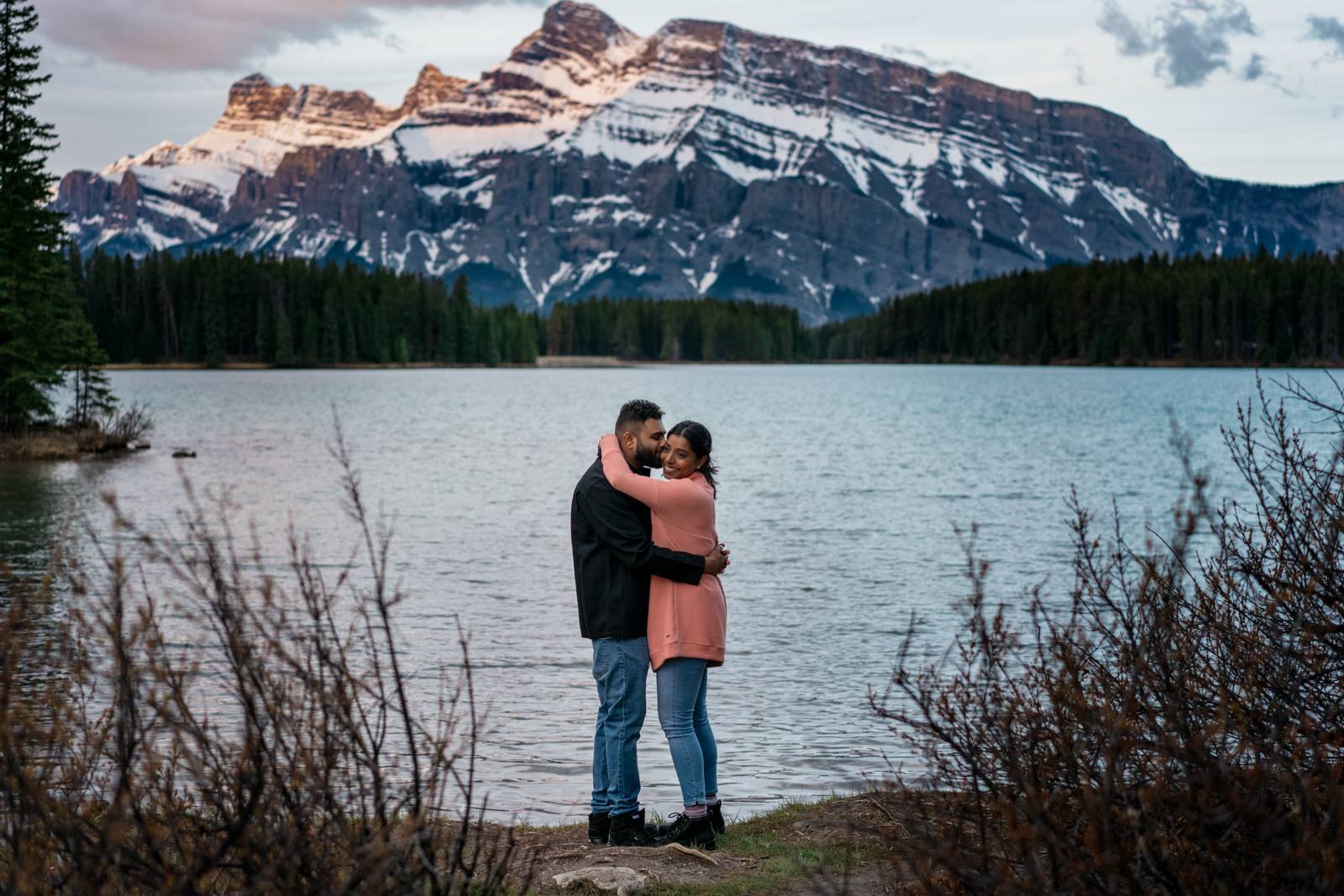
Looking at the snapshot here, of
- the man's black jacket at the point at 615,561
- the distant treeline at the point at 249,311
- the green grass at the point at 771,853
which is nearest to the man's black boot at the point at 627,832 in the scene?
the green grass at the point at 771,853

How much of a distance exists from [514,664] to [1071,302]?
171 meters

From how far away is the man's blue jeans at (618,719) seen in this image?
8695 mm

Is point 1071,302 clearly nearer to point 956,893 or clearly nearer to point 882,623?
point 882,623

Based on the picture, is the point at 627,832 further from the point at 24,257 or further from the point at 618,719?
the point at 24,257

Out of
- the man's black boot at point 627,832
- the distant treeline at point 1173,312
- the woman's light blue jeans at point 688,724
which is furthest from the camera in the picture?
the distant treeline at point 1173,312

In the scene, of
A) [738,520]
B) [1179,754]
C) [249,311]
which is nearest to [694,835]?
[1179,754]

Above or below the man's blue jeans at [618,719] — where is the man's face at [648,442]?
above

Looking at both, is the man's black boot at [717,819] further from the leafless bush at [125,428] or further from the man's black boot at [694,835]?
the leafless bush at [125,428]

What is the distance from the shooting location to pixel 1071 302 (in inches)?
6998

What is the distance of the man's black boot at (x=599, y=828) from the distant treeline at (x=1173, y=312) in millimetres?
134204

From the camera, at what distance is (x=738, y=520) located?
33.3 metres

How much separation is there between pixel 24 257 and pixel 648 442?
3860 centimetres

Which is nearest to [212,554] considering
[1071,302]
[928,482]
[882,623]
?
[882,623]

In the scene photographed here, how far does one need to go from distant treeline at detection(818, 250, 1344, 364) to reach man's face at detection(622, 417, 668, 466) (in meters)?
135
